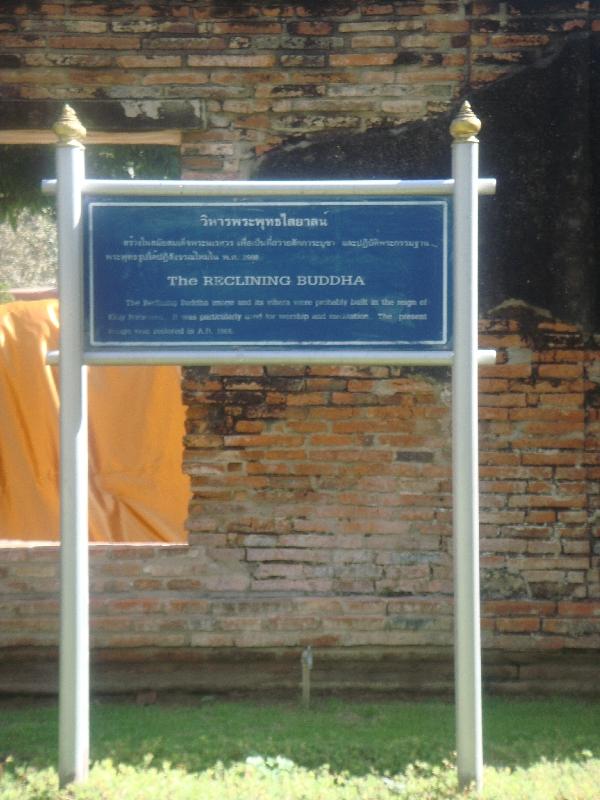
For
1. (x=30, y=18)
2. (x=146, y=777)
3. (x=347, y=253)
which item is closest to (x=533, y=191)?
(x=347, y=253)

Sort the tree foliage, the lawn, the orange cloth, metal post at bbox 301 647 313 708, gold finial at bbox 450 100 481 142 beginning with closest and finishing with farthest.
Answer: gold finial at bbox 450 100 481 142 → the lawn → metal post at bbox 301 647 313 708 → the orange cloth → the tree foliage

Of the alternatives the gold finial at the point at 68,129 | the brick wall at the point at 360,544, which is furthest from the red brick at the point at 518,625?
the gold finial at the point at 68,129

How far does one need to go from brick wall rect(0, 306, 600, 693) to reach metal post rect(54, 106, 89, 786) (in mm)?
1370

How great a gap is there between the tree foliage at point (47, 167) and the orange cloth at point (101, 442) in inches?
38.7

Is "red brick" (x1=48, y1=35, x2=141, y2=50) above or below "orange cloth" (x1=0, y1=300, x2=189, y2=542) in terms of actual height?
above

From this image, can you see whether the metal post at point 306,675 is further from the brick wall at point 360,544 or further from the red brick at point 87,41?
the red brick at point 87,41

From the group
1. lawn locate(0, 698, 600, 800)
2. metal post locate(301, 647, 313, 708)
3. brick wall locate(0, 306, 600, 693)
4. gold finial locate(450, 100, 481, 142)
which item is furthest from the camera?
brick wall locate(0, 306, 600, 693)

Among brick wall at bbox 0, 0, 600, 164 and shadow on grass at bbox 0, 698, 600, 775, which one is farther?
brick wall at bbox 0, 0, 600, 164

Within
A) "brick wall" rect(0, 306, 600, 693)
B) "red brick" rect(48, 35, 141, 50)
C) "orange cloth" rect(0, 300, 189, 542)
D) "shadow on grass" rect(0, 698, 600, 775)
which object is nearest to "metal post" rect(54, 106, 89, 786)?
"shadow on grass" rect(0, 698, 600, 775)

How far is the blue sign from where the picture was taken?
3.69 meters

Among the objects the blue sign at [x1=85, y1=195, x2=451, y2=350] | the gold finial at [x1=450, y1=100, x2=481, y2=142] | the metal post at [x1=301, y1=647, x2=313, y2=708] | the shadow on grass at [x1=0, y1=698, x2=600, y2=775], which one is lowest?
the shadow on grass at [x1=0, y1=698, x2=600, y2=775]

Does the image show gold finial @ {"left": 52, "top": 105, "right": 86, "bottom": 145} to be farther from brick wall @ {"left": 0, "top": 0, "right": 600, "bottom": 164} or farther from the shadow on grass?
the shadow on grass

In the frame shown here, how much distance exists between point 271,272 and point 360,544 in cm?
180

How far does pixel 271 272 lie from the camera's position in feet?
12.1
